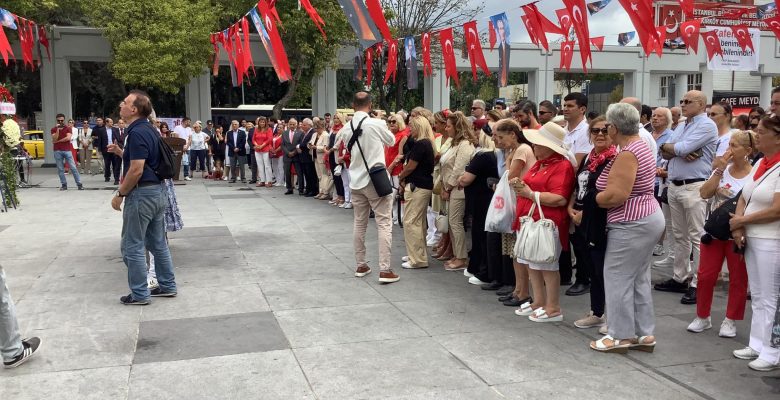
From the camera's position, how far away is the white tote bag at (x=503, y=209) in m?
5.74

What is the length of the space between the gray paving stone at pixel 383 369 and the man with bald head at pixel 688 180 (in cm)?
281

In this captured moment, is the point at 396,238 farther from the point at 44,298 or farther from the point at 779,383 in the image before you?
the point at 779,383

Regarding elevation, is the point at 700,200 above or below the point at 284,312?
above

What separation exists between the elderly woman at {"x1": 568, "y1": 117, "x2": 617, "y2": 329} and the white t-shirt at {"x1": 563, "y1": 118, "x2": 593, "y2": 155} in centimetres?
80

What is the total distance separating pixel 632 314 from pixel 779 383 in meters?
0.96

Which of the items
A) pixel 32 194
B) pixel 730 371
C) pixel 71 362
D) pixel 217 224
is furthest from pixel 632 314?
pixel 32 194

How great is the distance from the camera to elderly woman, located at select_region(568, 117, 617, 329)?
4.60 meters

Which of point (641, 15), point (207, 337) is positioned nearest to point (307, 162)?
point (641, 15)

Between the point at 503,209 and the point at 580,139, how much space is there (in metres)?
1.15

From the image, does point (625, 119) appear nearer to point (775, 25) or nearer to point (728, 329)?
point (728, 329)

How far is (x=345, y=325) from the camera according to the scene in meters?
5.17

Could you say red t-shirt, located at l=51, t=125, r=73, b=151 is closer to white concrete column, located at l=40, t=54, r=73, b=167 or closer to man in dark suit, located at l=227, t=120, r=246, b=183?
man in dark suit, located at l=227, t=120, r=246, b=183

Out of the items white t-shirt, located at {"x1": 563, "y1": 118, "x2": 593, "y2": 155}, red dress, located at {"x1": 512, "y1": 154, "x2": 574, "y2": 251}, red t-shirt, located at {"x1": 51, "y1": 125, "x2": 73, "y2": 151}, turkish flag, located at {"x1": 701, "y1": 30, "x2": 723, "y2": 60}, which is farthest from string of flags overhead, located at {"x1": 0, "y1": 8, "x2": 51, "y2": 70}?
turkish flag, located at {"x1": 701, "y1": 30, "x2": 723, "y2": 60}

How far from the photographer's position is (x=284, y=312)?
5.54m
